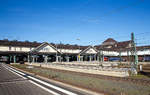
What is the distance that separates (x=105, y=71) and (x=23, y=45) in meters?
45.9

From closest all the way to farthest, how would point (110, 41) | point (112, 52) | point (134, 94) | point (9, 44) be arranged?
point (134, 94), point (9, 44), point (112, 52), point (110, 41)

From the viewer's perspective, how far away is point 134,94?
25.3ft

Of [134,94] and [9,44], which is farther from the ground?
[9,44]

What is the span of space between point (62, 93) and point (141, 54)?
232 ft

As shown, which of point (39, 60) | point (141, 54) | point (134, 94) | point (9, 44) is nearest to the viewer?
point (134, 94)

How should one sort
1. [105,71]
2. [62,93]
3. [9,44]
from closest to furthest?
[62,93]
[105,71]
[9,44]

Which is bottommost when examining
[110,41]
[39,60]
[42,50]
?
[39,60]

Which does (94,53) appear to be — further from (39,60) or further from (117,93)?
(117,93)

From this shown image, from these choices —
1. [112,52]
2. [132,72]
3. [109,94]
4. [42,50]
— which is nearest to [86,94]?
[109,94]

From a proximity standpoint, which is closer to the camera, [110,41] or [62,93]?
[62,93]

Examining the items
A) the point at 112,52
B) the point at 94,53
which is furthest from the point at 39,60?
the point at 112,52

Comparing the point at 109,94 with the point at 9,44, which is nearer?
the point at 109,94

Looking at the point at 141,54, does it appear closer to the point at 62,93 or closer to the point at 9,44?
the point at 9,44

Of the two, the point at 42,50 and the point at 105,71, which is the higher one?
the point at 42,50
